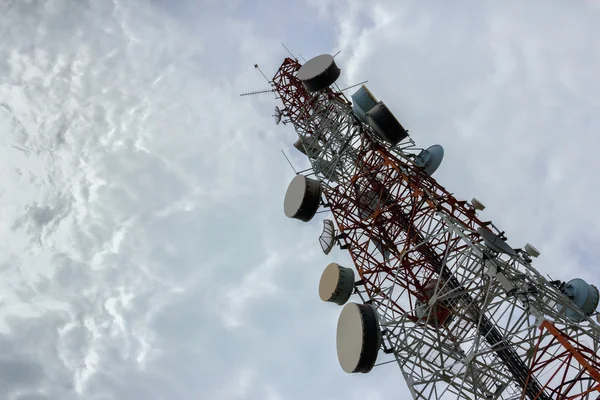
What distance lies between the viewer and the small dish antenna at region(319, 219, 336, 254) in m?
15.9

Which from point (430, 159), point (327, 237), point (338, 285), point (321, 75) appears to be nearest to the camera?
point (338, 285)

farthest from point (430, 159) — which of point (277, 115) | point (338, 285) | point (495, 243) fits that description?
point (277, 115)

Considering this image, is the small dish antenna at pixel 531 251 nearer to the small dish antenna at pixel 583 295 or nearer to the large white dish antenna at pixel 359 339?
the small dish antenna at pixel 583 295

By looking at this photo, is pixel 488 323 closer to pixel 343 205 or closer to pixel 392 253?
pixel 392 253

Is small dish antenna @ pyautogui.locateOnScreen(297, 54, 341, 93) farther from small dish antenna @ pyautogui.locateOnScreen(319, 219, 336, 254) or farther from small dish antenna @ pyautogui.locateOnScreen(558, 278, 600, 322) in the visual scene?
small dish antenna @ pyautogui.locateOnScreen(558, 278, 600, 322)

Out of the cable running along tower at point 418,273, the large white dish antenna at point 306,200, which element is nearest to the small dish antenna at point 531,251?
the cable running along tower at point 418,273

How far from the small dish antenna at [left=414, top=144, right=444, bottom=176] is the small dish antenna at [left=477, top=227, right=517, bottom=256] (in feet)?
16.5

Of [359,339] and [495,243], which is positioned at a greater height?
[495,243]

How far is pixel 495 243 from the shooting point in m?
11.6

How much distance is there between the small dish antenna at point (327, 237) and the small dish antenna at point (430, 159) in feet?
14.1

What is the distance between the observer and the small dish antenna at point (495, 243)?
1153 cm

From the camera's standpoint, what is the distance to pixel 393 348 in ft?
39.9

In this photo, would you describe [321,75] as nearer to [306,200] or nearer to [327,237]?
[306,200]

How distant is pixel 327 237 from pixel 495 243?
20.7 ft
